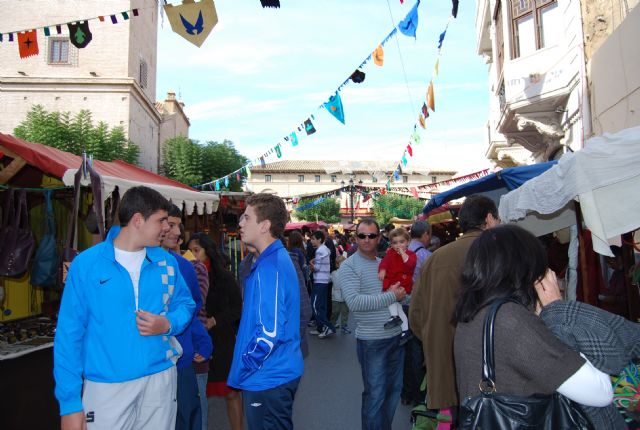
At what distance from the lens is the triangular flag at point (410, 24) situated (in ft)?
25.8

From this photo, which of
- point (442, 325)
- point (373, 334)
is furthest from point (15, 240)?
point (442, 325)

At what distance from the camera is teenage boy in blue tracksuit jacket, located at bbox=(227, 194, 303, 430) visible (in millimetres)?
2789

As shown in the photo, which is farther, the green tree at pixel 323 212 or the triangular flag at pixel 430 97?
the green tree at pixel 323 212

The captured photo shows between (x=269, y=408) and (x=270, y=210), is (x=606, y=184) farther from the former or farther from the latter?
(x=269, y=408)

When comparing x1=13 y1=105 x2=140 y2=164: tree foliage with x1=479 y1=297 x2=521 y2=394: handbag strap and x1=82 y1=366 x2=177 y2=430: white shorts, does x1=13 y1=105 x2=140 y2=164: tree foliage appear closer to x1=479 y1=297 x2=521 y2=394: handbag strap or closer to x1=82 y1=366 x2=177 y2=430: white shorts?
x1=82 y1=366 x2=177 y2=430: white shorts

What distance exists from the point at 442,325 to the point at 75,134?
70.2ft

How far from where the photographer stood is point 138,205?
9.25ft

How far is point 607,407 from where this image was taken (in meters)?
2.05

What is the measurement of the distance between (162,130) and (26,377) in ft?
96.7

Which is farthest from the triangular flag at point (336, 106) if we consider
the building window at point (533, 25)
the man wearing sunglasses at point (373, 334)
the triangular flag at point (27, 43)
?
the man wearing sunglasses at point (373, 334)

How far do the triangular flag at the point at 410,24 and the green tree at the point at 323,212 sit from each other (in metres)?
52.4

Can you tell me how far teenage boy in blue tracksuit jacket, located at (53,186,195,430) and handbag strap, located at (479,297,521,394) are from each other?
162 centimetres

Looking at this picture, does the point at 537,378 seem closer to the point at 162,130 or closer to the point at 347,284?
the point at 347,284

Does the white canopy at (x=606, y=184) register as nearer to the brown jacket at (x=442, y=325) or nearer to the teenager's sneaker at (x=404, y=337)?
the brown jacket at (x=442, y=325)
